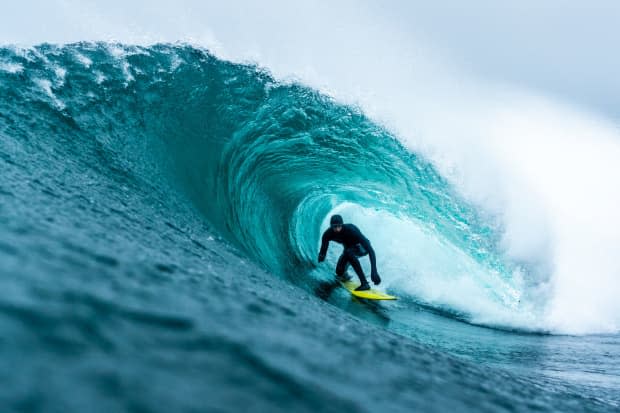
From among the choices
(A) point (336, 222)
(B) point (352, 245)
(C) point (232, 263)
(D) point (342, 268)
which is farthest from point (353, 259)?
(C) point (232, 263)

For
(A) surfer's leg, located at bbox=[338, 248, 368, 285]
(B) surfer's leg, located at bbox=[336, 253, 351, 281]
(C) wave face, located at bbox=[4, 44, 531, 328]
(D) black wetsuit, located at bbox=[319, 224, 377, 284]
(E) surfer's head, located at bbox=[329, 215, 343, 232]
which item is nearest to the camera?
(C) wave face, located at bbox=[4, 44, 531, 328]

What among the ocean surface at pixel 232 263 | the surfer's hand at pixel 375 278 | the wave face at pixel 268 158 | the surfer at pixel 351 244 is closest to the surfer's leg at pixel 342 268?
the surfer at pixel 351 244

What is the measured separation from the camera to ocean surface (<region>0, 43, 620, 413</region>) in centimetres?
179

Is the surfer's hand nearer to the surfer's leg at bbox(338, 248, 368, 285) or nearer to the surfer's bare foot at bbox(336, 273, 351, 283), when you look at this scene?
the surfer's leg at bbox(338, 248, 368, 285)

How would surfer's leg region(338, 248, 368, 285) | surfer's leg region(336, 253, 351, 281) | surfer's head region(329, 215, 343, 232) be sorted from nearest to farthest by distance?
surfer's head region(329, 215, 343, 232) < surfer's leg region(338, 248, 368, 285) < surfer's leg region(336, 253, 351, 281)

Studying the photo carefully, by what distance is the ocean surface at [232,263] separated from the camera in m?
1.79

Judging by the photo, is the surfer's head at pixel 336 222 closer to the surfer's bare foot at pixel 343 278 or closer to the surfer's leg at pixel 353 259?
the surfer's leg at pixel 353 259

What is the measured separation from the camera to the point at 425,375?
8.61 ft

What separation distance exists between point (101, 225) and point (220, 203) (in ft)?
12.3

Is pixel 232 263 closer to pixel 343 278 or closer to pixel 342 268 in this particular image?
pixel 342 268

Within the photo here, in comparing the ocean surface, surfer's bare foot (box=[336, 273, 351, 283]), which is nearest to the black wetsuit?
surfer's bare foot (box=[336, 273, 351, 283])

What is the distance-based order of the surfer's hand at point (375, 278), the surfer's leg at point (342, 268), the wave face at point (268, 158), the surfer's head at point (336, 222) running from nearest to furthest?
1. the wave face at point (268, 158)
2. the surfer's hand at point (375, 278)
3. the surfer's head at point (336, 222)
4. the surfer's leg at point (342, 268)

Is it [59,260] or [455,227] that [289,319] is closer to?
[59,260]

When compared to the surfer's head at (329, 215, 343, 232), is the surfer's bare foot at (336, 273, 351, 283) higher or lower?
lower
